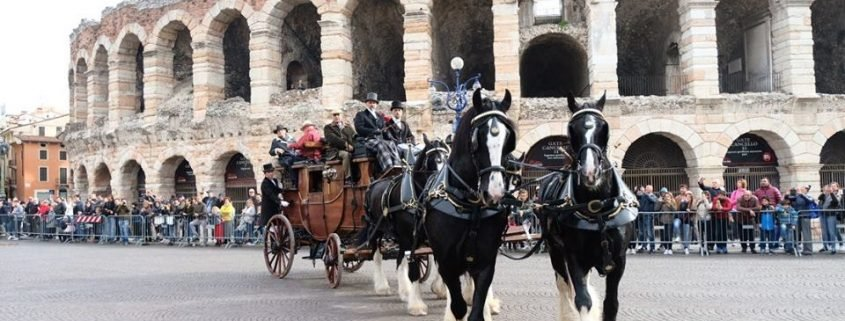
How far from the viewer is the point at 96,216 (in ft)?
72.4

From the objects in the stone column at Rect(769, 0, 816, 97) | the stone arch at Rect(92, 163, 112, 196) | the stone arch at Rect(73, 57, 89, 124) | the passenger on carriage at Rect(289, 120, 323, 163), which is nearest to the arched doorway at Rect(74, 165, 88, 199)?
the stone arch at Rect(92, 163, 112, 196)

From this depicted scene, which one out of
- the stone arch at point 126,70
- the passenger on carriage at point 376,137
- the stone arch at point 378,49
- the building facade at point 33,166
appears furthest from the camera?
the building facade at point 33,166

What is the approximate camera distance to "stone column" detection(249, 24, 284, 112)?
22641 mm

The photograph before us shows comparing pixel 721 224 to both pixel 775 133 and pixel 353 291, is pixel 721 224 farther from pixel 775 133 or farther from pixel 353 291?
pixel 353 291

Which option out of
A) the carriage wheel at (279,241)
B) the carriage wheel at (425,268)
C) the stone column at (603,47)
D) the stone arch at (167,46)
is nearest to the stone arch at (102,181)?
the stone arch at (167,46)

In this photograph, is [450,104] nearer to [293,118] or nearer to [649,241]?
[293,118]

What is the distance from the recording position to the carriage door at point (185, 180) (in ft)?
86.2

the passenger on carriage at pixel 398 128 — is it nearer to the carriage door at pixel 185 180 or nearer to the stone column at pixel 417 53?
the stone column at pixel 417 53

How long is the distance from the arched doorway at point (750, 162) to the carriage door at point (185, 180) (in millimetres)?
18940

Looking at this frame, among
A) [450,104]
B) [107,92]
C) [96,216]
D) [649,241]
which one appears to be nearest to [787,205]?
[649,241]

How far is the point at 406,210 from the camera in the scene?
7141 mm

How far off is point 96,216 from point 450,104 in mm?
12019

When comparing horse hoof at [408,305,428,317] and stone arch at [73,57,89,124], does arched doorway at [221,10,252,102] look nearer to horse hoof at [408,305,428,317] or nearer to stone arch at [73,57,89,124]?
stone arch at [73,57,89,124]

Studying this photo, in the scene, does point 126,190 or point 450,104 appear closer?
point 450,104
